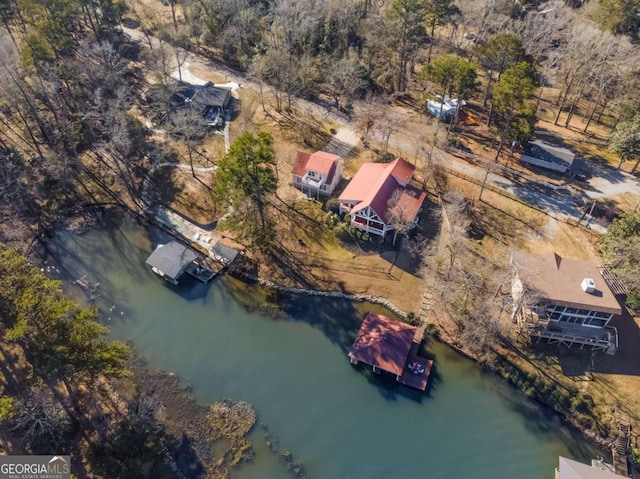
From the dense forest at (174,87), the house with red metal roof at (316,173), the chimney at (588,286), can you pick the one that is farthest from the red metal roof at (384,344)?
the house with red metal roof at (316,173)

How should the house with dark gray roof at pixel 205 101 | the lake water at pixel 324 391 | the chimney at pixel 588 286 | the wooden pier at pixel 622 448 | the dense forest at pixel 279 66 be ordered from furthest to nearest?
the house with dark gray roof at pixel 205 101 → the dense forest at pixel 279 66 → the chimney at pixel 588 286 → the lake water at pixel 324 391 → the wooden pier at pixel 622 448

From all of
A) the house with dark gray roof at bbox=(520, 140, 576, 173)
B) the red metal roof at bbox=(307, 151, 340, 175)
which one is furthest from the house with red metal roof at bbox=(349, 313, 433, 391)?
the house with dark gray roof at bbox=(520, 140, 576, 173)

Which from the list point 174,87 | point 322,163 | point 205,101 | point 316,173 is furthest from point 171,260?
point 174,87

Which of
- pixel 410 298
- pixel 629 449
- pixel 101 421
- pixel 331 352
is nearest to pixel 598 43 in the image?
pixel 410 298

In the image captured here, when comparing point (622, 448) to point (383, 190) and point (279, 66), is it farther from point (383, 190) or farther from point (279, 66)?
point (279, 66)

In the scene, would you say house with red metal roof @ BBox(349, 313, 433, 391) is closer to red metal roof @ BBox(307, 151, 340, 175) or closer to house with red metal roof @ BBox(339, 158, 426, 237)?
house with red metal roof @ BBox(339, 158, 426, 237)

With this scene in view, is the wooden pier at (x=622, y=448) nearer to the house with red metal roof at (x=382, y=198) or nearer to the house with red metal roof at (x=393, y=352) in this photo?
the house with red metal roof at (x=393, y=352)
